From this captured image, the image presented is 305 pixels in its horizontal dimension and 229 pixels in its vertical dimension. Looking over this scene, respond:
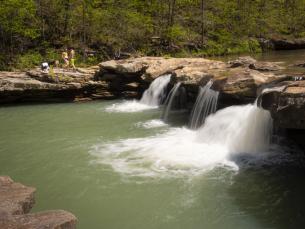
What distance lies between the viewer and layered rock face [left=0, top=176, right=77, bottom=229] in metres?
5.31

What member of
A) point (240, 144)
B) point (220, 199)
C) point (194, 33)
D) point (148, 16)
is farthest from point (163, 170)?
point (194, 33)

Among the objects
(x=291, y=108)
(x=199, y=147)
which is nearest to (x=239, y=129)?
(x=199, y=147)

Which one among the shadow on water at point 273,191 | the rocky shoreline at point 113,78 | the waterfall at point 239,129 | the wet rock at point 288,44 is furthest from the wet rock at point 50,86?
the wet rock at point 288,44

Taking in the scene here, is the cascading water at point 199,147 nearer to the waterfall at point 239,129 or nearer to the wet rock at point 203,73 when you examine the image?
the waterfall at point 239,129

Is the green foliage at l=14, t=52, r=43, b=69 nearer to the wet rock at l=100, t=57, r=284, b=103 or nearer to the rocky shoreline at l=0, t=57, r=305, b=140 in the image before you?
the rocky shoreline at l=0, t=57, r=305, b=140

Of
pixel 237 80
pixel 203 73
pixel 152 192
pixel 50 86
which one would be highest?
pixel 203 73

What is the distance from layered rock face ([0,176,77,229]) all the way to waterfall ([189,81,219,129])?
354 inches

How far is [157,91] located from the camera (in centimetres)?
1997

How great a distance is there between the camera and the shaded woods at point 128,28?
29438 millimetres

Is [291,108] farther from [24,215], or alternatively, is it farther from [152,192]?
[24,215]

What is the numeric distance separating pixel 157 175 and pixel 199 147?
2.77 m

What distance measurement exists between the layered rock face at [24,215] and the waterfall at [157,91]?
44.7 feet

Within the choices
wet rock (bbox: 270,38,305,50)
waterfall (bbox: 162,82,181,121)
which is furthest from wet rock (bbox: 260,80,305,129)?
wet rock (bbox: 270,38,305,50)

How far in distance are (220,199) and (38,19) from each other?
91.7ft
